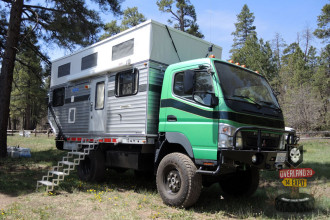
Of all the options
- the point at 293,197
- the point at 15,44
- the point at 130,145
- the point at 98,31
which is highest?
the point at 98,31

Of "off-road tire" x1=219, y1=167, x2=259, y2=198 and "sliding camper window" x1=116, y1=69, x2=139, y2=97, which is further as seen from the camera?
"sliding camper window" x1=116, y1=69, x2=139, y2=97

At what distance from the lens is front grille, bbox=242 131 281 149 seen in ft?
15.9

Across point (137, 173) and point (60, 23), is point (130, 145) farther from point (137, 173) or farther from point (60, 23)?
point (60, 23)

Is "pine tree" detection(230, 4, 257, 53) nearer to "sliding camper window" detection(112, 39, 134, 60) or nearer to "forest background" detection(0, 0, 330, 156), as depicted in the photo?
"forest background" detection(0, 0, 330, 156)

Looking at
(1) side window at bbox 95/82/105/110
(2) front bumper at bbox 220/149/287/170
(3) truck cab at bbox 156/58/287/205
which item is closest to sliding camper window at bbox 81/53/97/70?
(1) side window at bbox 95/82/105/110

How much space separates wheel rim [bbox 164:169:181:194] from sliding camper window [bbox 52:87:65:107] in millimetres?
5384

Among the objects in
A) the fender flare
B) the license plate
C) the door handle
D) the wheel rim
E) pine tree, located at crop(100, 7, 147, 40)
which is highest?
pine tree, located at crop(100, 7, 147, 40)

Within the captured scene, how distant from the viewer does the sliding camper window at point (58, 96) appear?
946 cm

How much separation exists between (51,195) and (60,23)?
7484mm

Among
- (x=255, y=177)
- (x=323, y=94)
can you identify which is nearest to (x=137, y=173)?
(x=255, y=177)

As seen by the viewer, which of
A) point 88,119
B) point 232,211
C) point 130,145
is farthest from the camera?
point 88,119

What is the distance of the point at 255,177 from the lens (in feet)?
20.7

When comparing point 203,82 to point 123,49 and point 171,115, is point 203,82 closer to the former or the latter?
point 171,115

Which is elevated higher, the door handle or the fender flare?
the door handle
